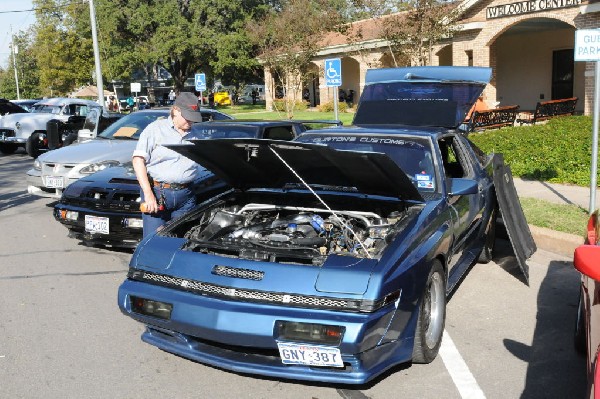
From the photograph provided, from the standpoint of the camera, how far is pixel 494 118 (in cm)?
Result: 1806

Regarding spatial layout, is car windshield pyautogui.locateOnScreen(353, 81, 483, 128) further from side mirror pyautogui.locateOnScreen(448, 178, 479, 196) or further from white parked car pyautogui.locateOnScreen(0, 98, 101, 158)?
white parked car pyautogui.locateOnScreen(0, 98, 101, 158)

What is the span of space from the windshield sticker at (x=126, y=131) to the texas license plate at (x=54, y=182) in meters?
1.34

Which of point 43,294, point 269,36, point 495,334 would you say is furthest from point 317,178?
point 269,36

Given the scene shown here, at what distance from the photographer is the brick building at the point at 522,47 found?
20.0m

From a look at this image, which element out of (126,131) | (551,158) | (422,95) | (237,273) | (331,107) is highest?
(422,95)

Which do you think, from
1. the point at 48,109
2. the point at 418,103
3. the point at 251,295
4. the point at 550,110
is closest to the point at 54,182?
the point at 418,103

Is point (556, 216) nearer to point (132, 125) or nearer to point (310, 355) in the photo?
point (310, 355)

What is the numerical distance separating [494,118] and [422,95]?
10518 mm

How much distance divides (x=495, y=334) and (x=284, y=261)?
1950 millimetres

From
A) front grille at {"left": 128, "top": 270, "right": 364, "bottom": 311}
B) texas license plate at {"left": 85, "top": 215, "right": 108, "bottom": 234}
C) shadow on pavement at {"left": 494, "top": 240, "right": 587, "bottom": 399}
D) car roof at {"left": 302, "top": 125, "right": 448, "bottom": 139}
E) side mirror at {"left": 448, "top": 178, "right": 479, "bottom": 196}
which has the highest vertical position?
car roof at {"left": 302, "top": 125, "right": 448, "bottom": 139}

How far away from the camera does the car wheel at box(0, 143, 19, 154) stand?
20562 mm

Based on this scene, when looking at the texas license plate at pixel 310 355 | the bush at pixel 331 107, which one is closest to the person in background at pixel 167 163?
the texas license plate at pixel 310 355

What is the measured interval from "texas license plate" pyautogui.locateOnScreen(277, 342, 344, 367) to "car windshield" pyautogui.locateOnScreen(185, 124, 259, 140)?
4.67 meters

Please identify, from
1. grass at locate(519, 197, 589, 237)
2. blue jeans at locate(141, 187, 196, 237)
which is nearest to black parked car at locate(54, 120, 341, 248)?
blue jeans at locate(141, 187, 196, 237)
